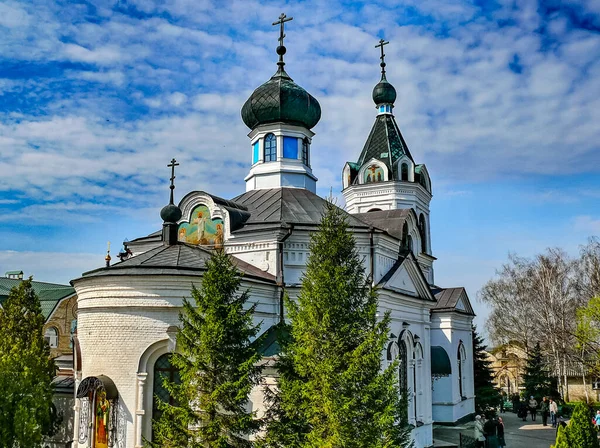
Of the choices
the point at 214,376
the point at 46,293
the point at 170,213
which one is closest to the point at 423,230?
the point at 170,213

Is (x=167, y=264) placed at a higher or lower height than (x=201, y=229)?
lower

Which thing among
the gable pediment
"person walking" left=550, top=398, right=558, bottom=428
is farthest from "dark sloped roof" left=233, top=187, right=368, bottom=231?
"person walking" left=550, top=398, right=558, bottom=428

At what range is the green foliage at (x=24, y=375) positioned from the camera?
12.8m

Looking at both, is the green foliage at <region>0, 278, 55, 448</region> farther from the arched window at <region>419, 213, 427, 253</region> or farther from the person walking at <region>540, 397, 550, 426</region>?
the person walking at <region>540, 397, 550, 426</region>

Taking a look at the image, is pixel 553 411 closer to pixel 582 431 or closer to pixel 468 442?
pixel 468 442

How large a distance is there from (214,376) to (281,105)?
1135 centimetres

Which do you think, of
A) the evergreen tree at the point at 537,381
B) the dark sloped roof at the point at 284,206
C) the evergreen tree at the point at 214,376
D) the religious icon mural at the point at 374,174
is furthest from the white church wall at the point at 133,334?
the evergreen tree at the point at 537,381

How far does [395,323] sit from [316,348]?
610cm

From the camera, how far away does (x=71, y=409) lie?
51.2 ft

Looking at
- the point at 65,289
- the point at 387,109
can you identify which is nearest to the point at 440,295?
the point at 387,109

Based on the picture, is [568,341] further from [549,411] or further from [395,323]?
[395,323]

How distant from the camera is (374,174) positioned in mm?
26656

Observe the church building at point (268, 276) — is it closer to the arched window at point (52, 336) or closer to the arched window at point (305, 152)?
the arched window at point (305, 152)

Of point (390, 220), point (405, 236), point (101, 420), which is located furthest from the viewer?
point (405, 236)
